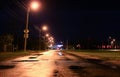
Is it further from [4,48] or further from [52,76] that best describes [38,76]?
[4,48]

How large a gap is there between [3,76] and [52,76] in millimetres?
2572

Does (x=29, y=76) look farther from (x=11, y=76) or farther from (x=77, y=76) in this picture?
(x=77, y=76)

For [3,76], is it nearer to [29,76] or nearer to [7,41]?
[29,76]

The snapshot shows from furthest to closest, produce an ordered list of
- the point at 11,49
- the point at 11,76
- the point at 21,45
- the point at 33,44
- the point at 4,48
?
the point at 33,44, the point at 21,45, the point at 11,49, the point at 4,48, the point at 11,76

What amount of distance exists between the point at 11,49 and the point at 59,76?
5882 cm

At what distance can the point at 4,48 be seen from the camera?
222 ft

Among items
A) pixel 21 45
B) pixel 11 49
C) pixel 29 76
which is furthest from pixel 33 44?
pixel 29 76

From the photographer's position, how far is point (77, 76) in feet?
49.2

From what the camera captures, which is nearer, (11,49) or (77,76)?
(77,76)

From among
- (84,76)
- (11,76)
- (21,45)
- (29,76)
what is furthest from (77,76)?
(21,45)

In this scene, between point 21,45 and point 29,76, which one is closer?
point 29,76

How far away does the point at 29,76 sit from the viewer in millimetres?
14789

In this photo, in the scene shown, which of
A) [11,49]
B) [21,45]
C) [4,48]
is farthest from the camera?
[21,45]

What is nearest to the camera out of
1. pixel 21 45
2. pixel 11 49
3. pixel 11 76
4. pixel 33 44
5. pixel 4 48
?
pixel 11 76
